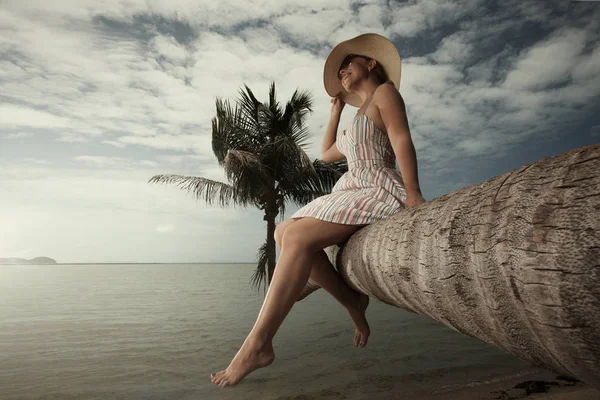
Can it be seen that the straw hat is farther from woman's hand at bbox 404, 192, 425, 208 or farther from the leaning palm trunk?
the leaning palm trunk

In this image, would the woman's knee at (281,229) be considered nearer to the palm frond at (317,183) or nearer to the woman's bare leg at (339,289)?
the woman's bare leg at (339,289)

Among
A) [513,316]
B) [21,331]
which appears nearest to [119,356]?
[21,331]

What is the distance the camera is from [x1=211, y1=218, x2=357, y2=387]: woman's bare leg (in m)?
1.93

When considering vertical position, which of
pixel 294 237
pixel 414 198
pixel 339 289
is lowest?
pixel 339 289

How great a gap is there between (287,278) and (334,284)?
1.91 ft

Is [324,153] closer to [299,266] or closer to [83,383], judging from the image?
[299,266]

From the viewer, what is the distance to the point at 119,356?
773 cm

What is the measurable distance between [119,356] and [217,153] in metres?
7.52

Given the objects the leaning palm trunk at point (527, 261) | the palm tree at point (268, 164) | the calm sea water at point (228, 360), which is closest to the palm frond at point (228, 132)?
the palm tree at point (268, 164)

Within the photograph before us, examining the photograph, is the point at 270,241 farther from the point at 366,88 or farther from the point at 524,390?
the point at 366,88

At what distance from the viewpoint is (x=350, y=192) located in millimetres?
2201

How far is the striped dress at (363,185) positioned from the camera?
200cm

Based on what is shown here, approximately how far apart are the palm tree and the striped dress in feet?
32.7

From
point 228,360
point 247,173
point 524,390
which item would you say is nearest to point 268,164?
point 247,173
